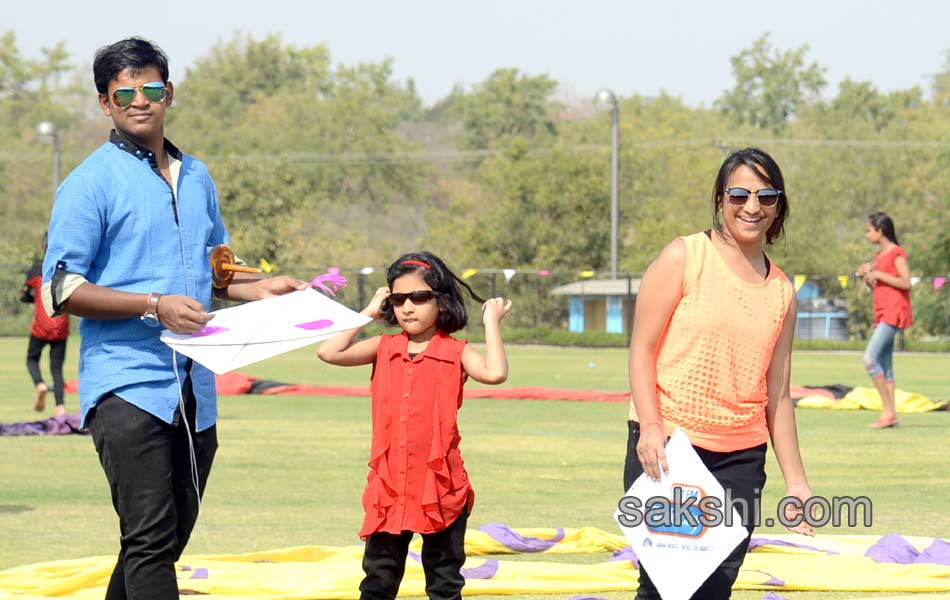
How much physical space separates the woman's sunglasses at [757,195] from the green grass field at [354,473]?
2481mm

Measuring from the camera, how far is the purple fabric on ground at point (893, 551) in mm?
7930

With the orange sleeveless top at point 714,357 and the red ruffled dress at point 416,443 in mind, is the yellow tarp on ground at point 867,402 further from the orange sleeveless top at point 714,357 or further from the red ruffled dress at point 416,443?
the orange sleeveless top at point 714,357

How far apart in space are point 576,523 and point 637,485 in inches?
176

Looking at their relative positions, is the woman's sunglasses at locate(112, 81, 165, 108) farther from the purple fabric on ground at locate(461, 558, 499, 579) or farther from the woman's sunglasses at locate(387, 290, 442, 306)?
the purple fabric on ground at locate(461, 558, 499, 579)

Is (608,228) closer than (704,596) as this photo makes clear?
No

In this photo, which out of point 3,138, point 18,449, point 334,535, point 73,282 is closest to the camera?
point 73,282

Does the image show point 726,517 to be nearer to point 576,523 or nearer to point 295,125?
point 576,523

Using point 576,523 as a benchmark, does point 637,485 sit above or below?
above

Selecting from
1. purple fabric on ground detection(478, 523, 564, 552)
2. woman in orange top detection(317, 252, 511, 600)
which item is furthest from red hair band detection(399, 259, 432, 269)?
purple fabric on ground detection(478, 523, 564, 552)

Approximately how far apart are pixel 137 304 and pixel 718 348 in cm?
176

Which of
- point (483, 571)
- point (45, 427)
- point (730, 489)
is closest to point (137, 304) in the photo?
point (730, 489)

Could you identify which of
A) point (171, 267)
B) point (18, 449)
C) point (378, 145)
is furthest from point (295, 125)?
point (171, 267)

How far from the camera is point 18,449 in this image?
44.9 feet
